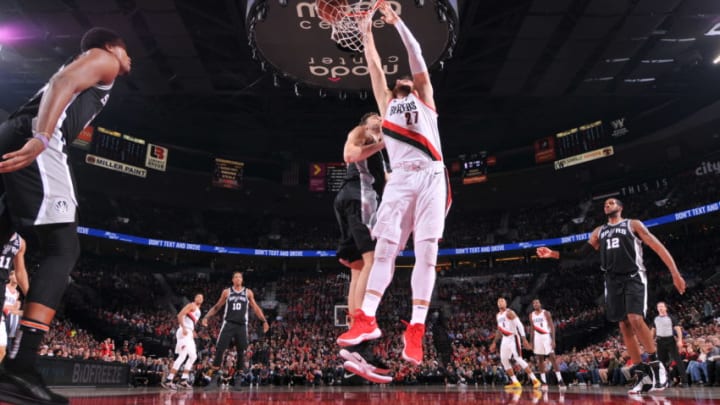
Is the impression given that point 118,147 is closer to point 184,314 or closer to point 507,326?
point 184,314

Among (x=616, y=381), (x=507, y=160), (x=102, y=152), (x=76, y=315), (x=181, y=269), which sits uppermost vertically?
(x=507, y=160)

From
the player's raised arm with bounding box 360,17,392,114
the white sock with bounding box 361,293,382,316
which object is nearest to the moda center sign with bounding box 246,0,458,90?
the player's raised arm with bounding box 360,17,392,114

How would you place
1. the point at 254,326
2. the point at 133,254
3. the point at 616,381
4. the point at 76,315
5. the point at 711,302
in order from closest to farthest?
the point at 616,381, the point at 711,302, the point at 76,315, the point at 254,326, the point at 133,254

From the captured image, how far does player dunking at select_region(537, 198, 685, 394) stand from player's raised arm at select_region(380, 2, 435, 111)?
3.69 meters

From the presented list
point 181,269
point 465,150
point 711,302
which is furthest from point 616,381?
point 181,269

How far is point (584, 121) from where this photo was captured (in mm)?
29344

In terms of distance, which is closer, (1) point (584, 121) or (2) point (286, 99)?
(2) point (286, 99)

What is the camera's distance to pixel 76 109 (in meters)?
3.29

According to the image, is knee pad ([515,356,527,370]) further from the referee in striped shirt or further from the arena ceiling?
the arena ceiling

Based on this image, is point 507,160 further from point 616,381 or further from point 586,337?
point 616,381

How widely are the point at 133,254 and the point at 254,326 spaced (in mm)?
10947

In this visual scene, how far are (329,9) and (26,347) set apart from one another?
5.96 m

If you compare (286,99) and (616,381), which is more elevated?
(286,99)

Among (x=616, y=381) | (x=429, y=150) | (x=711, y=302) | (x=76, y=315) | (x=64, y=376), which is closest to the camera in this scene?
(x=429, y=150)
